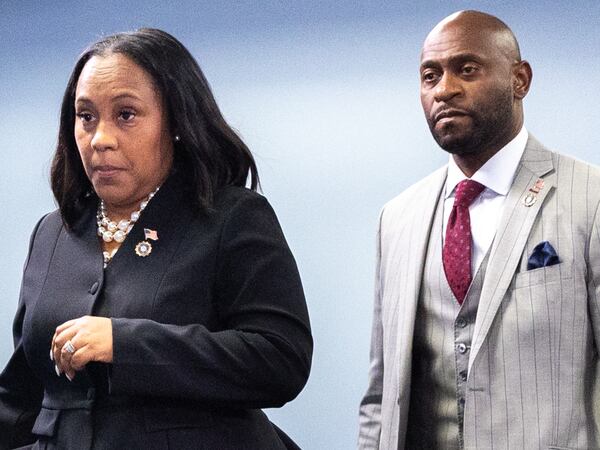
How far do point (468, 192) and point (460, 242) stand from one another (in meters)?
0.12

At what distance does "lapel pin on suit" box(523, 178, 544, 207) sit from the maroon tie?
11cm

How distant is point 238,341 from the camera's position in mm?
1558

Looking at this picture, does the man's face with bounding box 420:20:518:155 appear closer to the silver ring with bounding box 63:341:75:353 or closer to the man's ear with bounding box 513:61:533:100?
the man's ear with bounding box 513:61:533:100

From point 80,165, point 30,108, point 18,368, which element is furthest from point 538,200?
point 30,108

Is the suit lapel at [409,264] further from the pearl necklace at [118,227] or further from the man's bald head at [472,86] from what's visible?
the pearl necklace at [118,227]

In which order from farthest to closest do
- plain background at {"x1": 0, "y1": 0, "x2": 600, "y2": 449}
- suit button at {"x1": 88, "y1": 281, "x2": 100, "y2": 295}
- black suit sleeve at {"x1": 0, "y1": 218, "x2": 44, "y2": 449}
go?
plain background at {"x1": 0, "y1": 0, "x2": 600, "y2": 449} → black suit sleeve at {"x1": 0, "y1": 218, "x2": 44, "y2": 449} → suit button at {"x1": 88, "y1": 281, "x2": 100, "y2": 295}

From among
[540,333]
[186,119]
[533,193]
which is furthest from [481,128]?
[186,119]

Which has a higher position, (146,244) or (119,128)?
(119,128)

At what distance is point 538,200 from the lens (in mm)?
2018

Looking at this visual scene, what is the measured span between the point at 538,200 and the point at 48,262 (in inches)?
37.4

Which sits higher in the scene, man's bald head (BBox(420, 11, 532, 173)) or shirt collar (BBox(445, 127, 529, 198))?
man's bald head (BBox(420, 11, 532, 173))

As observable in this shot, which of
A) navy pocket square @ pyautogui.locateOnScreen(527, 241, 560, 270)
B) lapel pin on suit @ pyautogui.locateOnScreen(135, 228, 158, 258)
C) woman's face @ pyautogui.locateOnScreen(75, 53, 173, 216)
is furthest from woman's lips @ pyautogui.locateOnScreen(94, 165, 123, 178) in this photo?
navy pocket square @ pyautogui.locateOnScreen(527, 241, 560, 270)

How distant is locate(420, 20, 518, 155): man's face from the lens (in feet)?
6.79

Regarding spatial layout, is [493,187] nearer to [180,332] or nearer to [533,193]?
[533,193]
